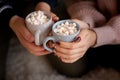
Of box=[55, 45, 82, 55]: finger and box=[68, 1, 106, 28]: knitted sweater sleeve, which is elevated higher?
box=[55, 45, 82, 55]: finger

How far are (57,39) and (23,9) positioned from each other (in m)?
0.48

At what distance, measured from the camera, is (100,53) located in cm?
100

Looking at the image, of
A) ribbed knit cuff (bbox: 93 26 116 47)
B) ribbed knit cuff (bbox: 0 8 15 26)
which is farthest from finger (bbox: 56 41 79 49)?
ribbed knit cuff (bbox: 0 8 15 26)

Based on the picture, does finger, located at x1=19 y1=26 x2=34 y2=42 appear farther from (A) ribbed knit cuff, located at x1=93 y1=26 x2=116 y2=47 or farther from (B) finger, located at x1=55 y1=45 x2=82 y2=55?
(A) ribbed knit cuff, located at x1=93 y1=26 x2=116 y2=47

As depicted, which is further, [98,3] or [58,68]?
[58,68]

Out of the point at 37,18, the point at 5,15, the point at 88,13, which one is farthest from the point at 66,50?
the point at 5,15

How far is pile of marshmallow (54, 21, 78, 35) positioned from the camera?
598 mm

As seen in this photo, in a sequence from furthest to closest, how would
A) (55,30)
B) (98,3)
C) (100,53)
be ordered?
(100,53) < (98,3) < (55,30)

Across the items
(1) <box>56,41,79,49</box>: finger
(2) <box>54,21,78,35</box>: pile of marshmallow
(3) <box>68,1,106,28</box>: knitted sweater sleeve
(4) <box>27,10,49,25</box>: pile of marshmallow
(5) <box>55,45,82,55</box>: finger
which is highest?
(4) <box>27,10,49,25</box>: pile of marshmallow

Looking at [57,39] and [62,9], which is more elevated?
[57,39]

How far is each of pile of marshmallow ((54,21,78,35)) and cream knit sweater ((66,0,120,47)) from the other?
0.43 feet

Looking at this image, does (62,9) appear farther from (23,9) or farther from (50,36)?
(50,36)

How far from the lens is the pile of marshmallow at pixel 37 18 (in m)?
0.64

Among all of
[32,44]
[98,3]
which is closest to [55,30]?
[32,44]
